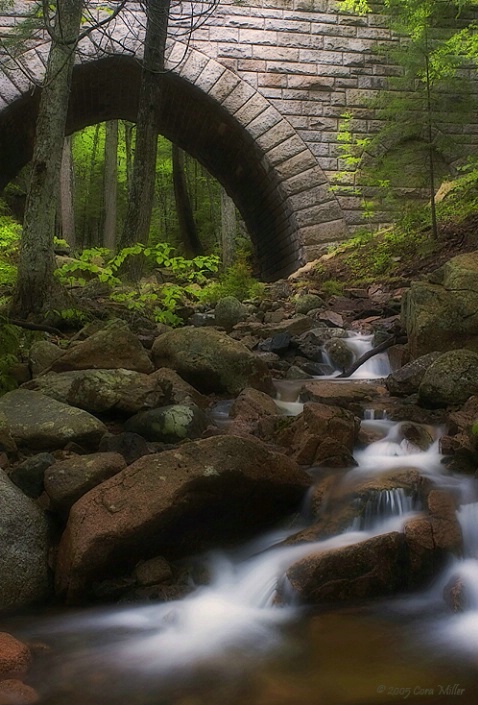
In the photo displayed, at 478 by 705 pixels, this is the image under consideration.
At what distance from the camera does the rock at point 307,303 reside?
9070 millimetres

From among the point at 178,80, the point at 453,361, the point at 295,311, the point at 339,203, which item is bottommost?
the point at 453,361

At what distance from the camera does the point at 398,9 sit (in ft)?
36.6

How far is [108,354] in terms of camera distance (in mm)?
5148

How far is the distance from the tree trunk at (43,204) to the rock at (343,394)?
3.21 metres

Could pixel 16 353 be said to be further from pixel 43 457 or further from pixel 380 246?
pixel 380 246

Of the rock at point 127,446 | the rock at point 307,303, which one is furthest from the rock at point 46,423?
the rock at point 307,303

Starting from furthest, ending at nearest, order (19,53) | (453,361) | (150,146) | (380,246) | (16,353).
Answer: (380,246) < (19,53) < (150,146) < (16,353) < (453,361)

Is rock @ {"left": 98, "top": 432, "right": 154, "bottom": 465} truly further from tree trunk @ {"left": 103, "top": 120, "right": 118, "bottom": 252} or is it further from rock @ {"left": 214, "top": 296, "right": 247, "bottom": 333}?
tree trunk @ {"left": 103, "top": 120, "right": 118, "bottom": 252}

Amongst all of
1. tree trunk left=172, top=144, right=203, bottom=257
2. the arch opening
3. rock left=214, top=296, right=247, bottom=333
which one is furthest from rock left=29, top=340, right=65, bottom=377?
tree trunk left=172, top=144, right=203, bottom=257

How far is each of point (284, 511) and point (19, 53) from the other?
969 cm

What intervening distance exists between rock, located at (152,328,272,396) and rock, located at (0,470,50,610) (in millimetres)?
2440

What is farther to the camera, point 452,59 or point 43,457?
point 452,59

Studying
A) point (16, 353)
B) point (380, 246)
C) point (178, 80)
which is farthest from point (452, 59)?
point (16, 353)

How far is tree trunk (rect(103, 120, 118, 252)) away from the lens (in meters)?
18.7
